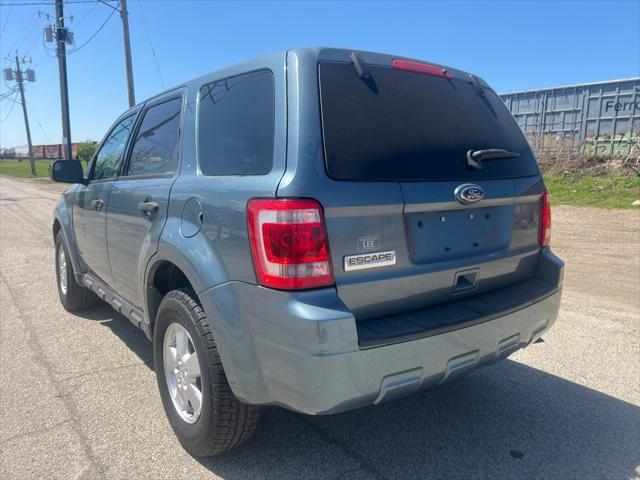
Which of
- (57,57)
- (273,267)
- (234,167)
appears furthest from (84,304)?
(57,57)

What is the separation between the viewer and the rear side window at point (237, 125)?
2311mm

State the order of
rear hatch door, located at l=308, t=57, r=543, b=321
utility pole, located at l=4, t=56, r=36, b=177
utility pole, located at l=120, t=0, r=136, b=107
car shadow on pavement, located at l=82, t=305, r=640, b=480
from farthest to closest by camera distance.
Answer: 1. utility pole, located at l=4, t=56, r=36, b=177
2. utility pole, located at l=120, t=0, r=136, b=107
3. car shadow on pavement, located at l=82, t=305, r=640, b=480
4. rear hatch door, located at l=308, t=57, r=543, b=321

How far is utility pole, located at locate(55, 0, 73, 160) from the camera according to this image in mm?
20578

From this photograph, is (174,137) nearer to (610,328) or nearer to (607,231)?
(610,328)

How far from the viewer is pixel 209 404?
2.43 metres

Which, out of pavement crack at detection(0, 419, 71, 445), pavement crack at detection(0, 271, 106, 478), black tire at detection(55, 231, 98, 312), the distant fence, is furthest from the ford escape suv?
the distant fence

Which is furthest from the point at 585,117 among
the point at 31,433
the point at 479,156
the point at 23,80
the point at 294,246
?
the point at 23,80

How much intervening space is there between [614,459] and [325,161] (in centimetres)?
220

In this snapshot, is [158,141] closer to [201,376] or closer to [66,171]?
[66,171]

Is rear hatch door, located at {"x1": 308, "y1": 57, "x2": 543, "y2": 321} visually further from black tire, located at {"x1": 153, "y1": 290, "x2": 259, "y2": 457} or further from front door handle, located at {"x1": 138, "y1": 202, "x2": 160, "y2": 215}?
front door handle, located at {"x1": 138, "y1": 202, "x2": 160, "y2": 215}

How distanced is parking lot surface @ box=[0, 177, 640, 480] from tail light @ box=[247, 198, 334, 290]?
1.12 meters

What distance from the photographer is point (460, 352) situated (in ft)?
7.63

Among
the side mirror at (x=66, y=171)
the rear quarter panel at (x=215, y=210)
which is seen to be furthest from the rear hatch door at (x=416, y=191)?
the side mirror at (x=66, y=171)

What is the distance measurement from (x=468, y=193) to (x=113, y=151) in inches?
117
